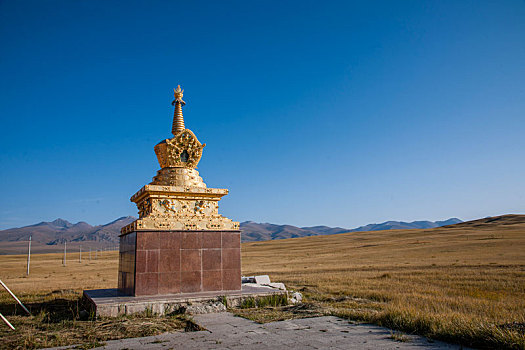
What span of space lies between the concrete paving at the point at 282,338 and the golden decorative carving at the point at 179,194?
14.5 feet

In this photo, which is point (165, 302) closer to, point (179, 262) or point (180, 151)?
point (179, 262)

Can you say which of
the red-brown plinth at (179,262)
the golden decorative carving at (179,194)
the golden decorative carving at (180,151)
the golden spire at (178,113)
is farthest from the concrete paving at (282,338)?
the golden spire at (178,113)

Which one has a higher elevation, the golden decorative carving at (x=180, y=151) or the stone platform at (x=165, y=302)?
the golden decorative carving at (x=180, y=151)

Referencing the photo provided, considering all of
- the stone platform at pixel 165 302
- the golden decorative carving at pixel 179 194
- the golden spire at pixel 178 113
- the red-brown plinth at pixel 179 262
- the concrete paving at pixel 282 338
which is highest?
the golden spire at pixel 178 113

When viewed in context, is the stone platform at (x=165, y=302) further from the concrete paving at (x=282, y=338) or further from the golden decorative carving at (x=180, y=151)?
the golden decorative carving at (x=180, y=151)

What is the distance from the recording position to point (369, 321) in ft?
32.9

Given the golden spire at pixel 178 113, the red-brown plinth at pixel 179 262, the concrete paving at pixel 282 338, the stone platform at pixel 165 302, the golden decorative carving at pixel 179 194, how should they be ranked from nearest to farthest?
the concrete paving at pixel 282 338 < the stone platform at pixel 165 302 < the red-brown plinth at pixel 179 262 < the golden decorative carving at pixel 179 194 < the golden spire at pixel 178 113

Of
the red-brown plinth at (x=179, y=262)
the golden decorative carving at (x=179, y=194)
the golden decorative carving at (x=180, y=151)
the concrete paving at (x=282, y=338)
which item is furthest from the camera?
the golden decorative carving at (x=180, y=151)

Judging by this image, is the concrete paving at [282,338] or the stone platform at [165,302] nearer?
the concrete paving at [282,338]

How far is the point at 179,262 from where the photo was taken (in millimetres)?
13234

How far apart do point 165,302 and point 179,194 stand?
4.31m

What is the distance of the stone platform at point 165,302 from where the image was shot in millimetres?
10922

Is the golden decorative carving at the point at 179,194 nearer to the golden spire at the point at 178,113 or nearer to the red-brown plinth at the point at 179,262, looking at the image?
the golden spire at the point at 178,113

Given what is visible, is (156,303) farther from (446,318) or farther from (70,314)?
(446,318)
